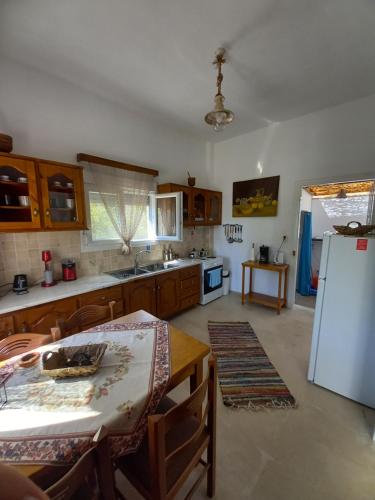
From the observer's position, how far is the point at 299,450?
1392 mm

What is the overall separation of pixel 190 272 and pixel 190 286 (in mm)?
225

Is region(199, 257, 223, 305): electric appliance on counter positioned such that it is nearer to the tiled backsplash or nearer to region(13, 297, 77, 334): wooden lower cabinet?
the tiled backsplash

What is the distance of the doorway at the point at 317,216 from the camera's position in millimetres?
3871

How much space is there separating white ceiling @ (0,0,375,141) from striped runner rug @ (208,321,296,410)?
2.95 m

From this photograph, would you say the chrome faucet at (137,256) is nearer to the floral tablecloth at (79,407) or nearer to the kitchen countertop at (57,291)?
the kitchen countertop at (57,291)

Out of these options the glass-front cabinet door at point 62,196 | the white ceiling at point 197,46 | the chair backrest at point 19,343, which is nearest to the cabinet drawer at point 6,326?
the chair backrest at point 19,343

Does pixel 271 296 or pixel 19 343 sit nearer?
pixel 19 343

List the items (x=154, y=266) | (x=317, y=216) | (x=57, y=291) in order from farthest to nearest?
(x=317, y=216), (x=154, y=266), (x=57, y=291)

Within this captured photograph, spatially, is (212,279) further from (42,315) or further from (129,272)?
(42,315)

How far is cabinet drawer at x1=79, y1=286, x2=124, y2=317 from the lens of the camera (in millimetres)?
2105

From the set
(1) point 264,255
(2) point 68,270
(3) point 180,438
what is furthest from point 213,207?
(3) point 180,438

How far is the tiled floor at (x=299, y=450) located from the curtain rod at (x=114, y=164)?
2570 millimetres

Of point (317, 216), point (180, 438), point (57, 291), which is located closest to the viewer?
point (180, 438)

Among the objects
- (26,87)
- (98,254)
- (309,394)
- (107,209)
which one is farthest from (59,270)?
(309,394)
